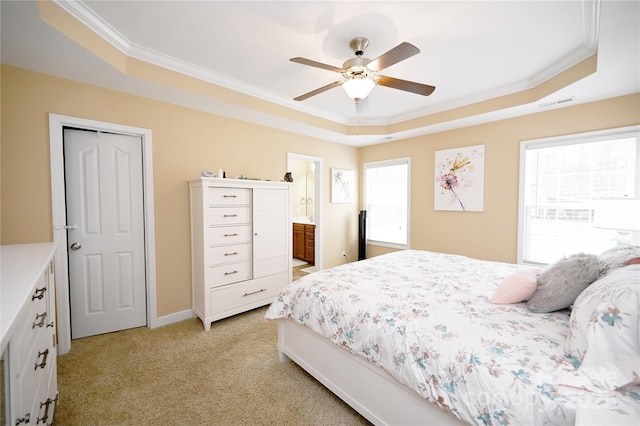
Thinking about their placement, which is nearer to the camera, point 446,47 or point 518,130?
point 446,47

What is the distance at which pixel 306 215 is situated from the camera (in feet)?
21.2

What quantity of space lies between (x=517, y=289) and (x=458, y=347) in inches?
26.8

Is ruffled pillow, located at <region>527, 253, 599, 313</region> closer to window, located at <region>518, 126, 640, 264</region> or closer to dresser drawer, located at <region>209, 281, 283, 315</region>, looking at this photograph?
window, located at <region>518, 126, 640, 264</region>

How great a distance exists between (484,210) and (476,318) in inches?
107

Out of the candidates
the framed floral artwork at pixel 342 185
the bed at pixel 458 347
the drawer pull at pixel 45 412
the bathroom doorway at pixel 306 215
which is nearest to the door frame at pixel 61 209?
the drawer pull at pixel 45 412

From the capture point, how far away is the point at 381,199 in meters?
4.93

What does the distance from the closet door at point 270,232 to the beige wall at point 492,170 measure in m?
2.31

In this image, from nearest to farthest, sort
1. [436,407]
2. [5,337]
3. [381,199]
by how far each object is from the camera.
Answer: [5,337], [436,407], [381,199]

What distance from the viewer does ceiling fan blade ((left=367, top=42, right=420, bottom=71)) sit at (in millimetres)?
1593

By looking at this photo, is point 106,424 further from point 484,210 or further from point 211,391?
point 484,210

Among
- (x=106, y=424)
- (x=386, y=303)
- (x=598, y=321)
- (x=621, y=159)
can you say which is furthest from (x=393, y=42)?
(x=106, y=424)

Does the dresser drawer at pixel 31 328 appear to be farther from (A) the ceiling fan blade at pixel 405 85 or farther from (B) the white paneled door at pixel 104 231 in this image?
(A) the ceiling fan blade at pixel 405 85

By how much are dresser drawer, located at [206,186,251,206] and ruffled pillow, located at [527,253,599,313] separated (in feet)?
8.74

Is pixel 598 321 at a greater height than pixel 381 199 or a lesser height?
lesser
